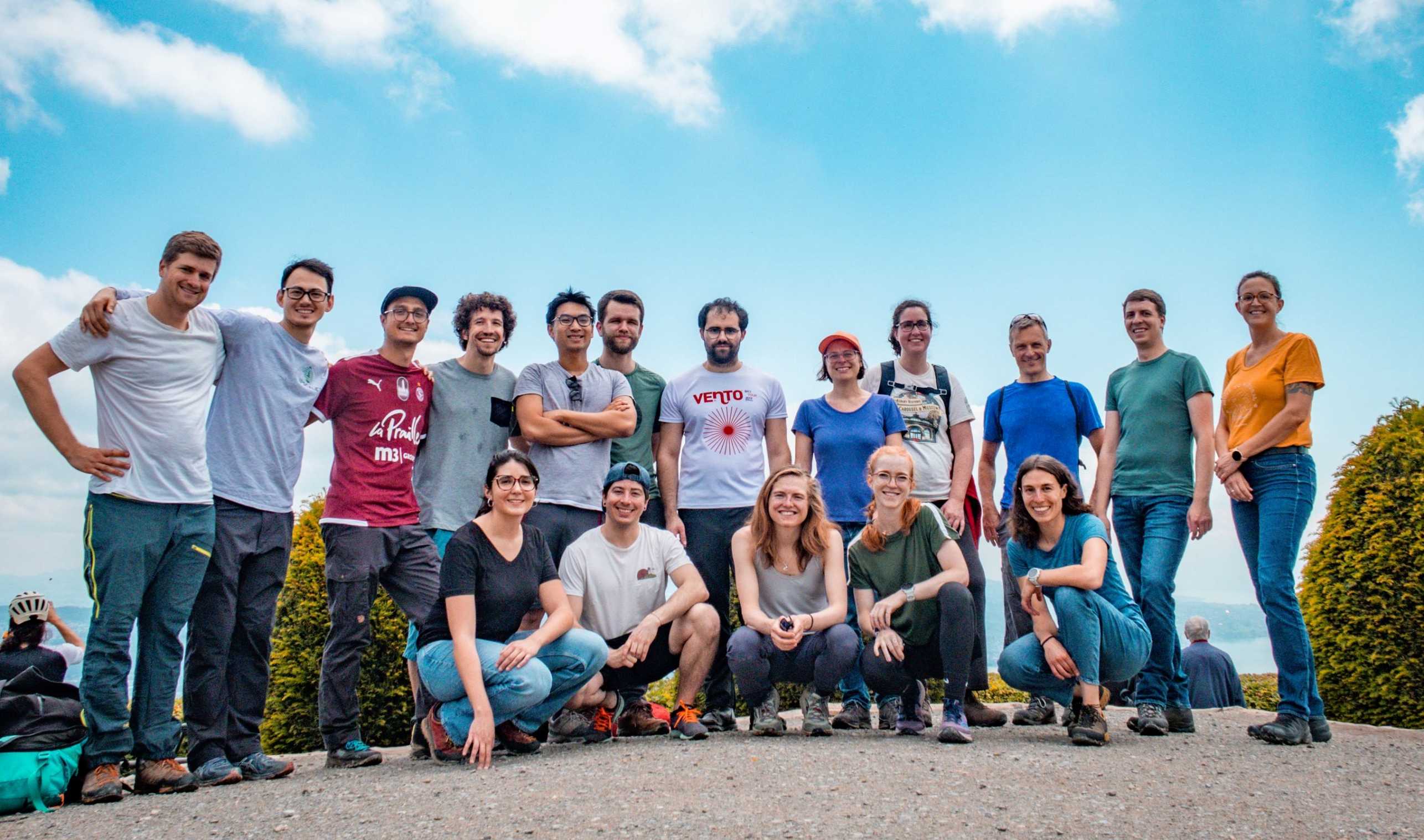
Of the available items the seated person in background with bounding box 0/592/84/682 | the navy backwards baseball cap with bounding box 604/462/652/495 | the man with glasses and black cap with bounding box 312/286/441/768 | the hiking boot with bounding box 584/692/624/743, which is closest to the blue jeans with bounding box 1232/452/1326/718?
the navy backwards baseball cap with bounding box 604/462/652/495

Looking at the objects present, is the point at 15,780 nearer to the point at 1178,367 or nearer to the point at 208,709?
the point at 208,709

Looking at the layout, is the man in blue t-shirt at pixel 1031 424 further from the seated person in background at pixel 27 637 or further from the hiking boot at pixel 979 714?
the seated person in background at pixel 27 637

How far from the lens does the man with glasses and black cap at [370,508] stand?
498cm

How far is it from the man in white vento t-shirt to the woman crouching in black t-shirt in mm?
1052

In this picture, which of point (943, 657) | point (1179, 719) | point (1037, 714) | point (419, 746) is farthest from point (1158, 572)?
point (419, 746)

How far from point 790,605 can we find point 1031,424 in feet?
6.75

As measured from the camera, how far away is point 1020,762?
14.7 ft

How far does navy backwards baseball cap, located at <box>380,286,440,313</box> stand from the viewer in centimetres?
546

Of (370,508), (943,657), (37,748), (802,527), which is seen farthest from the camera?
(802,527)

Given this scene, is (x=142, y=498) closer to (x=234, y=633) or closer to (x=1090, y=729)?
(x=234, y=633)

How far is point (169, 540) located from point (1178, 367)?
5.72 meters

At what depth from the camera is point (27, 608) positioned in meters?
7.05

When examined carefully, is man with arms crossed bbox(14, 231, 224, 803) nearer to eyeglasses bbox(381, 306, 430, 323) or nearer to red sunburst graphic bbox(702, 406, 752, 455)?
eyeglasses bbox(381, 306, 430, 323)

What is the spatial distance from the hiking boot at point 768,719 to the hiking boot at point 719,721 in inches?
14.0
